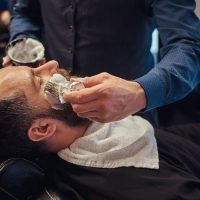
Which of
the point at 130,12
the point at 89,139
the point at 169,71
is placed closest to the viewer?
the point at 169,71

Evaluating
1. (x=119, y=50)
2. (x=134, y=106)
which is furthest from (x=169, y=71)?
(x=119, y=50)

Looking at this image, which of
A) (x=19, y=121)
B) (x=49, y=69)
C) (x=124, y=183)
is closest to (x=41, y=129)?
(x=19, y=121)

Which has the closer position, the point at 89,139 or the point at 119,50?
the point at 89,139

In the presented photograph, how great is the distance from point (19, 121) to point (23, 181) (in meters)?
0.17

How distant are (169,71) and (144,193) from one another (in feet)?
1.15

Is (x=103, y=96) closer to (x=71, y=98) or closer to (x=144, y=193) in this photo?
(x=71, y=98)

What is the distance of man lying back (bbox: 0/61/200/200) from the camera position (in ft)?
3.74

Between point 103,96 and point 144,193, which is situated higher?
point 103,96

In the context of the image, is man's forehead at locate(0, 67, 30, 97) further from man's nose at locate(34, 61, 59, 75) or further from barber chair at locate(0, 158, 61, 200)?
barber chair at locate(0, 158, 61, 200)

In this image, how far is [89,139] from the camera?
1.21 metres

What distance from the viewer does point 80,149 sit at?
1.21m

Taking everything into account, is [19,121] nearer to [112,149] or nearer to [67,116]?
[67,116]

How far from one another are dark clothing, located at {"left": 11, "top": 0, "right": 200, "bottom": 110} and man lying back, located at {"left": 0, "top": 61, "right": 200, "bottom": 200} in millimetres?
205


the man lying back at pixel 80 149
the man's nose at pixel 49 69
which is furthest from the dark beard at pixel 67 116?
the man's nose at pixel 49 69
